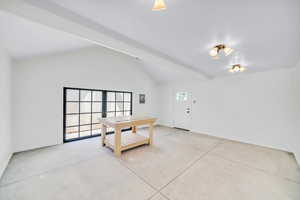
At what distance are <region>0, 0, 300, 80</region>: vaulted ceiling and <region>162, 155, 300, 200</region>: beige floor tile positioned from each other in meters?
2.39

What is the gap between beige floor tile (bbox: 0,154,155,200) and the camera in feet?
5.38

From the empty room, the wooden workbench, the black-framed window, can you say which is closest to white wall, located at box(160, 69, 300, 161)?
the empty room

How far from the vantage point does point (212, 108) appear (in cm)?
468

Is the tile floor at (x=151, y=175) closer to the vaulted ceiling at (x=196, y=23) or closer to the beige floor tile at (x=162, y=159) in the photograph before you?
the beige floor tile at (x=162, y=159)

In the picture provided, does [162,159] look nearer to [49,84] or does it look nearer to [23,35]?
[23,35]

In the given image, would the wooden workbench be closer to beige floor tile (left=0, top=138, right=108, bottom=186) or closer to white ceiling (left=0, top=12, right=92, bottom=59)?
beige floor tile (left=0, top=138, right=108, bottom=186)

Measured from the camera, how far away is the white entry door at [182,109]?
213 inches

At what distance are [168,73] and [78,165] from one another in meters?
4.52

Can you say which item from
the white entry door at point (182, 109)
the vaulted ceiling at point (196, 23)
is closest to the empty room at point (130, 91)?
the vaulted ceiling at point (196, 23)

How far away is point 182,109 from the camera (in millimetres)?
5672

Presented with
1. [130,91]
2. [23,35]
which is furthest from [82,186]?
[130,91]

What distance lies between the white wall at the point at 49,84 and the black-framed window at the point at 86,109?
0.21 meters

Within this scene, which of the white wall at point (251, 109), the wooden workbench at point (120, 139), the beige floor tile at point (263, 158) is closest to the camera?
the beige floor tile at point (263, 158)

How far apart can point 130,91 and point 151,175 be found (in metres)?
3.73
